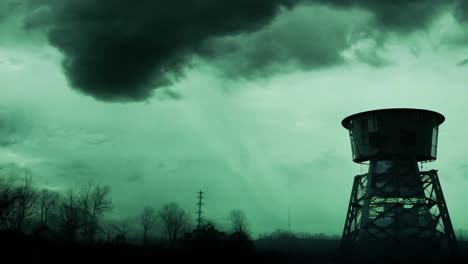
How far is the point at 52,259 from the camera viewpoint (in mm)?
31453

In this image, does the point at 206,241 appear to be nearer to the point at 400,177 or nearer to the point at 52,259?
the point at 52,259

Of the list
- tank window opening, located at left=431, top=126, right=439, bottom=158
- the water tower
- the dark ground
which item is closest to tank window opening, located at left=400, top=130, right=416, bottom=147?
the water tower

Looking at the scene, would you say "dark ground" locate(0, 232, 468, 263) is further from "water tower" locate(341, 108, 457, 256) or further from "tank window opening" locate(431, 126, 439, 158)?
"tank window opening" locate(431, 126, 439, 158)

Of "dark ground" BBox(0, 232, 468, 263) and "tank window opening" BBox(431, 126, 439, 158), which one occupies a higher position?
"tank window opening" BBox(431, 126, 439, 158)

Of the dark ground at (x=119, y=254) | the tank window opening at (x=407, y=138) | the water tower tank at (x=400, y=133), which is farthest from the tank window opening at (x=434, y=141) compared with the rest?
the dark ground at (x=119, y=254)

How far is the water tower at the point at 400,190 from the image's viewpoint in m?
41.9

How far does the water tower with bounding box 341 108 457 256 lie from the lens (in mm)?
41906

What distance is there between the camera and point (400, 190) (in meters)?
42.8

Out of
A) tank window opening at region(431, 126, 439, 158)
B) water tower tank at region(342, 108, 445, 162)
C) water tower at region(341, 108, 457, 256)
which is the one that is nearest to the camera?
water tower at region(341, 108, 457, 256)

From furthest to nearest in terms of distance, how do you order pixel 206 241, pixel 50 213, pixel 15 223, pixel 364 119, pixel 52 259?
pixel 50 213
pixel 15 223
pixel 364 119
pixel 206 241
pixel 52 259

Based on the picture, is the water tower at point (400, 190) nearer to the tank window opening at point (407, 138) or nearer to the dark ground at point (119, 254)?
the tank window opening at point (407, 138)

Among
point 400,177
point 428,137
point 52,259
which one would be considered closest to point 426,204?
point 400,177

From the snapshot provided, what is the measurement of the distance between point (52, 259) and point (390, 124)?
103ft

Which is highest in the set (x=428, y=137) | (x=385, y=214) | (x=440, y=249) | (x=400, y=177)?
(x=428, y=137)
